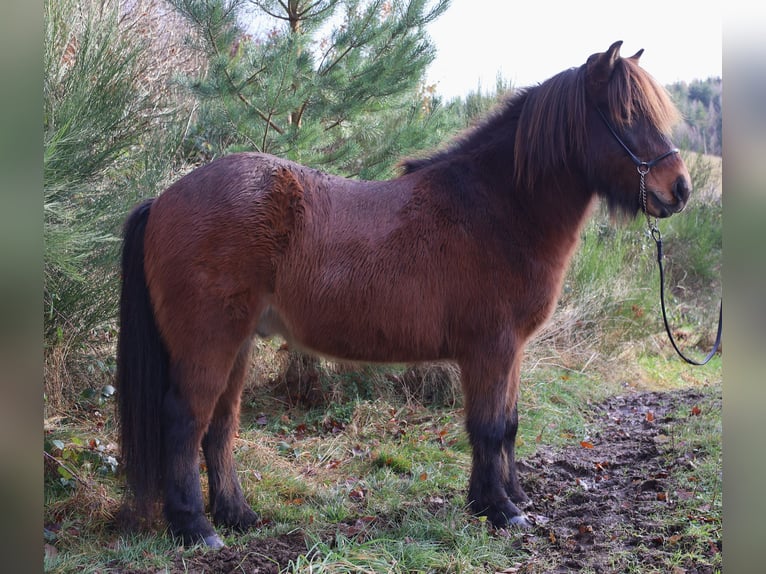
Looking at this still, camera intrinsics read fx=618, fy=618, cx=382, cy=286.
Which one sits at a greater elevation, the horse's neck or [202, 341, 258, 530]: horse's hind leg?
the horse's neck

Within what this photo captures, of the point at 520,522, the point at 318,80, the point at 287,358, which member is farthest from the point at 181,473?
the point at 318,80

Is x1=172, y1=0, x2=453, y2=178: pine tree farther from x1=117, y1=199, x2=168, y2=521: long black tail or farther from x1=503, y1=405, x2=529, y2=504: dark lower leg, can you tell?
x1=503, y1=405, x2=529, y2=504: dark lower leg

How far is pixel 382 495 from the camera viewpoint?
3893mm

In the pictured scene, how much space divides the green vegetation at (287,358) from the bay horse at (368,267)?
389mm

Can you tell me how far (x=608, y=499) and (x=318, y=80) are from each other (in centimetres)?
359

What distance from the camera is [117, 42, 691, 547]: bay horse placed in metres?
3.24

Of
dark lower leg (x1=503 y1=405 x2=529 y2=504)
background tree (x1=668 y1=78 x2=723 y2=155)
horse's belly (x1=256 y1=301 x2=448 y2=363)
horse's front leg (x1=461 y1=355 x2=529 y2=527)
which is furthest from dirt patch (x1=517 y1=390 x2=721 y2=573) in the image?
background tree (x1=668 y1=78 x2=723 y2=155)

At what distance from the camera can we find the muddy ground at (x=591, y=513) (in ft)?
9.48

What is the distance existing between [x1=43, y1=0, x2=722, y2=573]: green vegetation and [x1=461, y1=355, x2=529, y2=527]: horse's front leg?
0.14 metres

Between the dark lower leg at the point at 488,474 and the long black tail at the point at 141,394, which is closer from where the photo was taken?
the long black tail at the point at 141,394

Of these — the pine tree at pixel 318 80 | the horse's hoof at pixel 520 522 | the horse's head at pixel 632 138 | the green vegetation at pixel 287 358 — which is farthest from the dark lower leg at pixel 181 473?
the horse's head at pixel 632 138

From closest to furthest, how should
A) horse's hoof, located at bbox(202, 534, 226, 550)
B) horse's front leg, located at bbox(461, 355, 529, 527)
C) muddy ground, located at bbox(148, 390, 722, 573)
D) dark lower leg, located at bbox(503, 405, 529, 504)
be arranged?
muddy ground, located at bbox(148, 390, 722, 573) < horse's hoof, located at bbox(202, 534, 226, 550) < horse's front leg, located at bbox(461, 355, 529, 527) < dark lower leg, located at bbox(503, 405, 529, 504)

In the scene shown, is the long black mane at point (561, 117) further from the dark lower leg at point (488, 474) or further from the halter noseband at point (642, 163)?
the dark lower leg at point (488, 474)

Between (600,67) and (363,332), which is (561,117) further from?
(363,332)
